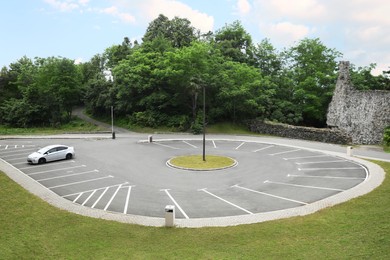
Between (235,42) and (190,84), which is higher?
(235,42)

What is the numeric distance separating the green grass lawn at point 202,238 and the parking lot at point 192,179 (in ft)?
6.43

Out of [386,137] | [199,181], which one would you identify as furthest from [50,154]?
[386,137]

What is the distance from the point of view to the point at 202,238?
1139 cm

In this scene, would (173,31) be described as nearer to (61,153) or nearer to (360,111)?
(360,111)

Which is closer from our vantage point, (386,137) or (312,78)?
(386,137)

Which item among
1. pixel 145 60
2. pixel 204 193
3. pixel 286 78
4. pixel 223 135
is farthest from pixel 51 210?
pixel 286 78

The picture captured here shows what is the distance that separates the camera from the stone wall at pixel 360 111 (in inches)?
1264

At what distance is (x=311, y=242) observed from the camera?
1075cm

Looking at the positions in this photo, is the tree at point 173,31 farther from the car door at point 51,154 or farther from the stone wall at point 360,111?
the car door at point 51,154

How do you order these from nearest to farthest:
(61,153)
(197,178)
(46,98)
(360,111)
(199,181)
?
(199,181) < (197,178) < (61,153) < (360,111) < (46,98)

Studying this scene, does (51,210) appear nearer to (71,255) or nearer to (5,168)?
(71,255)

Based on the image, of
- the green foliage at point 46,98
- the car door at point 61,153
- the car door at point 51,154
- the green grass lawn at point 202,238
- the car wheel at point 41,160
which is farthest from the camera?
the green foliage at point 46,98

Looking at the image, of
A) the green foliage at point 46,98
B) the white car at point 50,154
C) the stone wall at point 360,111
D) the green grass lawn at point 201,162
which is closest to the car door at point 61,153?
the white car at point 50,154

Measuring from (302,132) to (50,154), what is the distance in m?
24.8
